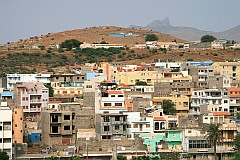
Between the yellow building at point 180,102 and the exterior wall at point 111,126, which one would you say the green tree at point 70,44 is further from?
the exterior wall at point 111,126

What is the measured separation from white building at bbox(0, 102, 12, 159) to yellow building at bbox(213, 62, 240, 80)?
3470 centimetres

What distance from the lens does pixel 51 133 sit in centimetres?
4806

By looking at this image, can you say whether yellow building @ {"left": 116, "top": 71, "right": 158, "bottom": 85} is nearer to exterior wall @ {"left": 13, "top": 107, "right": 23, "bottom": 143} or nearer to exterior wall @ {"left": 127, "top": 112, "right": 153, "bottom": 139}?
exterior wall @ {"left": 127, "top": 112, "right": 153, "bottom": 139}

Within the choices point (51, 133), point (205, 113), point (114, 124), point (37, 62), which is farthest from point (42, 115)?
point (37, 62)

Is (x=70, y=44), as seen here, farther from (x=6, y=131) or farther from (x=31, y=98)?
(x=6, y=131)

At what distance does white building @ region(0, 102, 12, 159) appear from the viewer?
42844mm

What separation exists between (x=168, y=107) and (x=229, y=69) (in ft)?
71.1

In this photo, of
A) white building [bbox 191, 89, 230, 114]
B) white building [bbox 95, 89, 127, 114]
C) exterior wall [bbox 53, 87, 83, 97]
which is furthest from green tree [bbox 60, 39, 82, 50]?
white building [bbox 95, 89, 127, 114]

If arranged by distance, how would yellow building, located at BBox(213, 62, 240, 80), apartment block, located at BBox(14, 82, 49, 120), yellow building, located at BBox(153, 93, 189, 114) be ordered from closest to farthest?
apartment block, located at BBox(14, 82, 49, 120)
yellow building, located at BBox(153, 93, 189, 114)
yellow building, located at BBox(213, 62, 240, 80)

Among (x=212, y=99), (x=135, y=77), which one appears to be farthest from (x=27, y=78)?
(x=212, y=99)

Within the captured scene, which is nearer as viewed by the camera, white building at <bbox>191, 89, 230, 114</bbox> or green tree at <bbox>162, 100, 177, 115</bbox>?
green tree at <bbox>162, 100, 177, 115</bbox>

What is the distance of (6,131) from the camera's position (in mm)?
43469

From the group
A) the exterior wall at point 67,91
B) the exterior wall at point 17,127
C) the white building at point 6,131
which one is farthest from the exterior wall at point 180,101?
the white building at point 6,131

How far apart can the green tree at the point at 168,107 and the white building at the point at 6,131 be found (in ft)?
47.7
